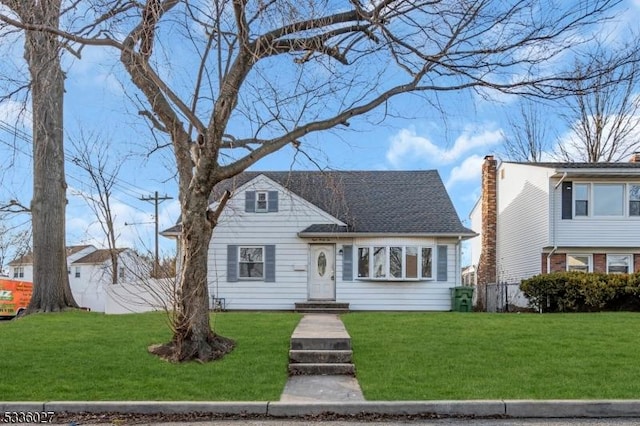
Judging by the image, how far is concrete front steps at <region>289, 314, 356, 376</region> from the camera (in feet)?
27.7

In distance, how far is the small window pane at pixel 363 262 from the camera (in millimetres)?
18734

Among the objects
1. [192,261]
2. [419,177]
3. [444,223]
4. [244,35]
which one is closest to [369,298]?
[444,223]

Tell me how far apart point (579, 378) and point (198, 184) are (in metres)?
6.20

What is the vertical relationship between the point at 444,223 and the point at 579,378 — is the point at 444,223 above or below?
above

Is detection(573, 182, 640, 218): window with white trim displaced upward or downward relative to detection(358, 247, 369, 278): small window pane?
upward

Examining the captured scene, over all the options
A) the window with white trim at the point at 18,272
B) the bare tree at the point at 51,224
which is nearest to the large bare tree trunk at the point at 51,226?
the bare tree at the point at 51,224

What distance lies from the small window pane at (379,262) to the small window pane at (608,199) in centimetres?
774

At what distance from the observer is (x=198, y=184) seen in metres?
8.74

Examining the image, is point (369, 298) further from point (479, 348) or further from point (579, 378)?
point (579, 378)

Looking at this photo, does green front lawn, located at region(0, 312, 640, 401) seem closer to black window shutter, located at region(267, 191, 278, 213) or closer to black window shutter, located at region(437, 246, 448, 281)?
black window shutter, located at region(437, 246, 448, 281)

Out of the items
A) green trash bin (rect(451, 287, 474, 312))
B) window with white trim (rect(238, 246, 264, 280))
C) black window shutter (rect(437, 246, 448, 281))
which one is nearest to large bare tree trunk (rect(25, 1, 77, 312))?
window with white trim (rect(238, 246, 264, 280))

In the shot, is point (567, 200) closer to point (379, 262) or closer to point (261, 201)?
point (379, 262)

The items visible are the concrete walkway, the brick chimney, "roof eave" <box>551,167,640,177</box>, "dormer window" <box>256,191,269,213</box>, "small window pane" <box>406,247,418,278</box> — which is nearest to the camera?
the concrete walkway

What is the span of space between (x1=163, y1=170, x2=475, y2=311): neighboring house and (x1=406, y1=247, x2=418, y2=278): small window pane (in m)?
0.03
